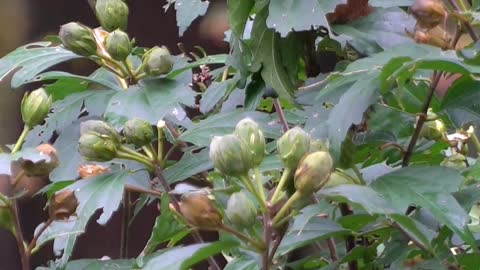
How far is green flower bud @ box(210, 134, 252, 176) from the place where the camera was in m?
0.73

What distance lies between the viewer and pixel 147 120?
0.91 m

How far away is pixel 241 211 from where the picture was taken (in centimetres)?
71

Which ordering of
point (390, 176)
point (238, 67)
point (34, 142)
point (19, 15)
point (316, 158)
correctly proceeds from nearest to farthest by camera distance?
point (316, 158), point (390, 176), point (238, 67), point (34, 142), point (19, 15)

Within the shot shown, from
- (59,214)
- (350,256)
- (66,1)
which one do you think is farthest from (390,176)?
(66,1)

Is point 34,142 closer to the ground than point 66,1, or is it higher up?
higher up

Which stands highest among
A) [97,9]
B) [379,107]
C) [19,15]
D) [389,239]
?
[97,9]

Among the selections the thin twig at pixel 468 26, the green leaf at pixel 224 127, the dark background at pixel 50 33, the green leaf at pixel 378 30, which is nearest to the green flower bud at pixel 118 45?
the green leaf at pixel 224 127

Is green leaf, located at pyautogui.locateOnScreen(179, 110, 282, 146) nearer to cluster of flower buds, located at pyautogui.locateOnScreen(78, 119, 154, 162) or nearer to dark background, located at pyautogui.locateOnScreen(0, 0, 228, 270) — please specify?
cluster of flower buds, located at pyautogui.locateOnScreen(78, 119, 154, 162)

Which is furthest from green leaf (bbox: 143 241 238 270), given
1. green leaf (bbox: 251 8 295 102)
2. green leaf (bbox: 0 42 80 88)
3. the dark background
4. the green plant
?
the dark background

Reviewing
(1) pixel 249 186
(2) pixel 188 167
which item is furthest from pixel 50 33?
(1) pixel 249 186

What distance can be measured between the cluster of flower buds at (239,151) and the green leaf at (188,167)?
0.20 metres

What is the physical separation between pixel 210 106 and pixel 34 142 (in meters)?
0.22

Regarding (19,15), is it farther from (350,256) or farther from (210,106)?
(350,256)

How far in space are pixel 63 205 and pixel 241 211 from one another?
0.26 meters
